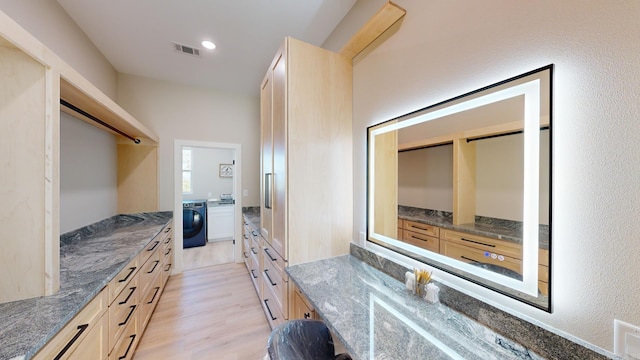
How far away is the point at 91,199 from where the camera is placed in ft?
8.13

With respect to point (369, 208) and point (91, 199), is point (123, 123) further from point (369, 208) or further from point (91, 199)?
point (369, 208)

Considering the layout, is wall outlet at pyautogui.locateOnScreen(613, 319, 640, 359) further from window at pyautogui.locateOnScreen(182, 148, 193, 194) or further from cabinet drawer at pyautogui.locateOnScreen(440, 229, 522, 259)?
window at pyautogui.locateOnScreen(182, 148, 193, 194)

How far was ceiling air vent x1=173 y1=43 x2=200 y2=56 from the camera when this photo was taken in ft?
8.37

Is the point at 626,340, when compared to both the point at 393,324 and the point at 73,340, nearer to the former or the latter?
the point at 393,324

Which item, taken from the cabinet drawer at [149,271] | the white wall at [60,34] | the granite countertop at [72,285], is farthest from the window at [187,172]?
the cabinet drawer at [149,271]

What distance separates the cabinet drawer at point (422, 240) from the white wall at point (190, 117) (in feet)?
10.1

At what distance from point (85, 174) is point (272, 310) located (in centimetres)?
247

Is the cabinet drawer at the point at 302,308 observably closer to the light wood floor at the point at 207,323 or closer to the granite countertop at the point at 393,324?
the granite countertop at the point at 393,324

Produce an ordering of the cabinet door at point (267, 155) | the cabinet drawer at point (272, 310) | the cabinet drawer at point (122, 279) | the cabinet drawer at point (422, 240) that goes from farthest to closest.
A: the cabinet door at point (267, 155) < the cabinet drawer at point (272, 310) < the cabinet drawer at point (122, 279) < the cabinet drawer at point (422, 240)

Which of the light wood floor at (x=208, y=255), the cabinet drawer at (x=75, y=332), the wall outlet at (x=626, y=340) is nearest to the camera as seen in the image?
the wall outlet at (x=626, y=340)

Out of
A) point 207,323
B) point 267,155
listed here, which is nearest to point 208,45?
point 267,155

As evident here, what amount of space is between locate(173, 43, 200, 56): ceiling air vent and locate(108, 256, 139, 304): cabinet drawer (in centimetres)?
232

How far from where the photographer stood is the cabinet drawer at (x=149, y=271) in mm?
2023

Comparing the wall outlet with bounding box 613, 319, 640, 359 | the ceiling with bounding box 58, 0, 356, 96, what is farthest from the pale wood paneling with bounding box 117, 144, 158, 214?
the wall outlet with bounding box 613, 319, 640, 359
